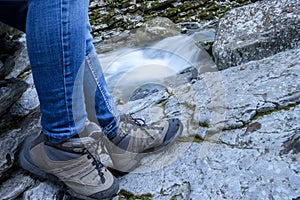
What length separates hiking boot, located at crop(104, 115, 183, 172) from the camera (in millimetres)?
1707

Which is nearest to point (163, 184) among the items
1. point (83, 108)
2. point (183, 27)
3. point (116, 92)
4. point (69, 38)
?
point (83, 108)

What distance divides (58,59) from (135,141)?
587mm

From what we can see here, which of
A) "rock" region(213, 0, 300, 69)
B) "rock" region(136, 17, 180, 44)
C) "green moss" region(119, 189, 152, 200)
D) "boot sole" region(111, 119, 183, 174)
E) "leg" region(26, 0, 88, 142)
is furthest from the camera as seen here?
"rock" region(136, 17, 180, 44)

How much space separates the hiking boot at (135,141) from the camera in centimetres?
171

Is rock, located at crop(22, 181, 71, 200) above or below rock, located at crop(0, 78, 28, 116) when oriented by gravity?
below

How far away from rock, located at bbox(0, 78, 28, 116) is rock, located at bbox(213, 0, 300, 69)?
6.31ft

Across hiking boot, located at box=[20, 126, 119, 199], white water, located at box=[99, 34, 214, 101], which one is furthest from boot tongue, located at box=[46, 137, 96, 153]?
white water, located at box=[99, 34, 214, 101]

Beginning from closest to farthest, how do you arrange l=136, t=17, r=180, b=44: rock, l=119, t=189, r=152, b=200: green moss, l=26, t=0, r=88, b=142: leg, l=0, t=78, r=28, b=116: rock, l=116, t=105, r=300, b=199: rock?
l=26, t=0, r=88, b=142: leg, l=116, t=105, r=300, b=199: rock, l=119, t=189, r=152, b=200: green moss, l=0, t=78, r=28, b=116: rock, l=136, t=17, r=180, b=44: rock

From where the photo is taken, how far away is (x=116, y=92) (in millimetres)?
3938

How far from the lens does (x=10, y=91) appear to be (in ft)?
6.46

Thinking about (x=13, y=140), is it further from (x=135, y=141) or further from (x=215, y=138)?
(x=215, y=138)

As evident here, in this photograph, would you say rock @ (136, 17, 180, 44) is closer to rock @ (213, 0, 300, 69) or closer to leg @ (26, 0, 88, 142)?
rock @ (213, 0, 300, 69)

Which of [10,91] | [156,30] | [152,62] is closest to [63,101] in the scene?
[10,91]

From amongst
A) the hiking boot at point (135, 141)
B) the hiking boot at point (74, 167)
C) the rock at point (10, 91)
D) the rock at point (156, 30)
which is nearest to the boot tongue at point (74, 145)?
the hiking boot at point (74, 167)
